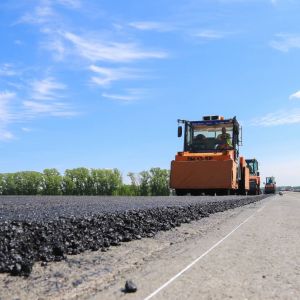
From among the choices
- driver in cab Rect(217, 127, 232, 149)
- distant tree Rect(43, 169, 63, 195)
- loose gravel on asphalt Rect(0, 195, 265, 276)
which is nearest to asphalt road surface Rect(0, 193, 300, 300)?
loose gravel on asphalt Rect(0, 195, 265, 276)

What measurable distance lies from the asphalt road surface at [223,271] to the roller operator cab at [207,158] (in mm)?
12364

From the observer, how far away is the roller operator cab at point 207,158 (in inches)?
792

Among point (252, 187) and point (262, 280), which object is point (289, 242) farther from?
point (252, 187)

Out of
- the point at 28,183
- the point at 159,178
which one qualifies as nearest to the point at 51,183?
the point at 28,183

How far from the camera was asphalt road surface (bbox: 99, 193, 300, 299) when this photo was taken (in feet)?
12.8

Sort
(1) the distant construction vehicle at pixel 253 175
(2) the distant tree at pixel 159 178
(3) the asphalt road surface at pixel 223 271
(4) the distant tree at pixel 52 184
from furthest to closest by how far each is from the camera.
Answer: (1) the distant construction vehicle at pixel 253 175, (2) the distant tree at pixel 159 178, (4) the distant tree at pixel 52 184, (3) the asphalt road surface at pixel 223 271

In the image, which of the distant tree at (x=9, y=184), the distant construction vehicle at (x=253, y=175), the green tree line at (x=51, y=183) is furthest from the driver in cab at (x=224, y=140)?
the distant construction vehicle at (x=253, y=175)

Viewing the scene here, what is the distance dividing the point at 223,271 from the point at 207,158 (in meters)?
15.6

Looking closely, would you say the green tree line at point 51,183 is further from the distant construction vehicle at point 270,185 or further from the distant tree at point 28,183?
the distant construction vehicle at point 270,185

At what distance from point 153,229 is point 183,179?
12.9 meters

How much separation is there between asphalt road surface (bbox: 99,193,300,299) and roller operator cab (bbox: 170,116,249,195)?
12364 mm

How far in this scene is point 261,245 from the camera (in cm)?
705

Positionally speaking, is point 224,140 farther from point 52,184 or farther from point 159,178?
point 159,178

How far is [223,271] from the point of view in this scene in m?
4.91
